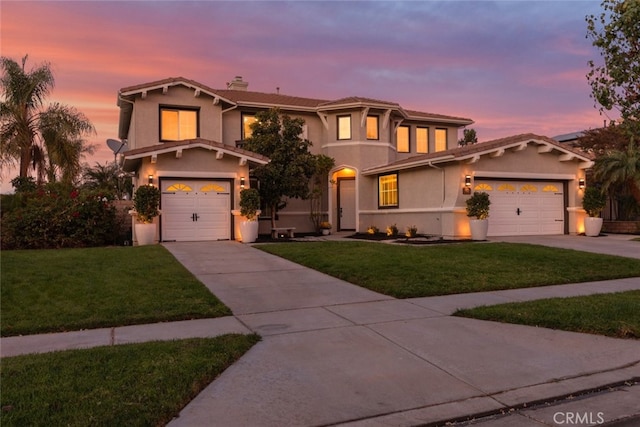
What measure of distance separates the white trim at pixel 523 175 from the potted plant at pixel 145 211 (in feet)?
38.4

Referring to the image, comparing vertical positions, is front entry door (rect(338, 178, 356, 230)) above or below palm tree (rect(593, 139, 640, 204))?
below

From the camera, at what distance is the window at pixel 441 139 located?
25922mm

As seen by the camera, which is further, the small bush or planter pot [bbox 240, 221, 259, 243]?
planter pot [bbox 240, 221, 259, 243]

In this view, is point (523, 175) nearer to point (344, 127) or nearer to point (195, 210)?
point (344, 127)

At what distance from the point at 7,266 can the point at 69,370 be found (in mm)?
7231

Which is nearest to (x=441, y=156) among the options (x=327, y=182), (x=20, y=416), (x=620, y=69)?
(x=327, y=182)

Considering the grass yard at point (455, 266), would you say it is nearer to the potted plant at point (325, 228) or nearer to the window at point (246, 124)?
the potted plant at point (325, 228)

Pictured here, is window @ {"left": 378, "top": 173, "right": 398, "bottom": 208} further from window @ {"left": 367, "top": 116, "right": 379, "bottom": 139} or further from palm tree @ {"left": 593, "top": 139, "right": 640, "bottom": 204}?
palm tree @ {"left": 593, "top": 139, "right": 640, "bottom": 204}

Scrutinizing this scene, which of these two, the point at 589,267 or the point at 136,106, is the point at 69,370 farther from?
the point at 136,106

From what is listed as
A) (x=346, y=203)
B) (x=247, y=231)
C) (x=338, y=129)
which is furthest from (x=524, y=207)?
(x=247, y=231)

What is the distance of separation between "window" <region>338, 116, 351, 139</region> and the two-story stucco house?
49 mm

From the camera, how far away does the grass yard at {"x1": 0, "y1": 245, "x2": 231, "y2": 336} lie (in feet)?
21.8

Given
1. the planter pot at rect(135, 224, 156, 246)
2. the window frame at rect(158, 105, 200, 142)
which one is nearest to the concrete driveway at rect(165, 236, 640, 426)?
the planter pot at rect(135, 224, 156, 246)

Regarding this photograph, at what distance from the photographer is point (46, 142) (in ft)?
68.4
